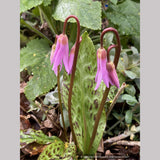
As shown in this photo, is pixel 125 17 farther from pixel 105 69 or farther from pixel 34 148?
pixel 34 148

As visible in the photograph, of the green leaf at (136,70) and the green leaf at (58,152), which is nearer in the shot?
the green leaf at (58,152)

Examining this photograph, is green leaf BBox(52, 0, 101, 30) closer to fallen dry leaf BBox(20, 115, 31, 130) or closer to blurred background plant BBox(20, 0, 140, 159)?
blurred background plant BBox(20, 0, 140, 159)

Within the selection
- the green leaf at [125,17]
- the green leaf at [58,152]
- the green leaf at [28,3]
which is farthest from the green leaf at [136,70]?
the green leaf at [28,3]

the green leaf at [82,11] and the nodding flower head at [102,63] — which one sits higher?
the green leaf at [82,11]

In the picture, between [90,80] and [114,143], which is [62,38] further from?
[114,143]

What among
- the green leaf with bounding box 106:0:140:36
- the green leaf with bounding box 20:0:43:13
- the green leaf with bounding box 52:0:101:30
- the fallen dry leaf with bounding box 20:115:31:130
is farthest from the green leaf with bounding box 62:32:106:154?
the green leaf with bounding box 106:0:140:36

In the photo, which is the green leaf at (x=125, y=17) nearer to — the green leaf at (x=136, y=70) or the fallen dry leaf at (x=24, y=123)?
the green leaf at (x=136, y=70)

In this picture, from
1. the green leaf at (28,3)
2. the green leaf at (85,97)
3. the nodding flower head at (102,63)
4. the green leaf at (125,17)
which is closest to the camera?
the nodding flower head at (102,63)
